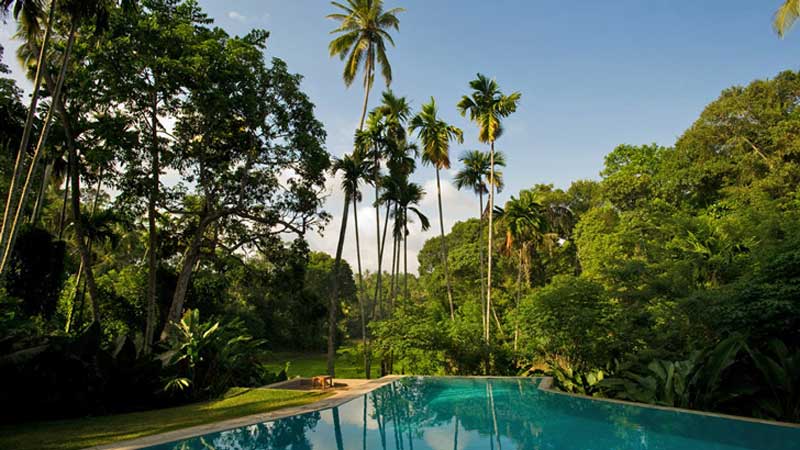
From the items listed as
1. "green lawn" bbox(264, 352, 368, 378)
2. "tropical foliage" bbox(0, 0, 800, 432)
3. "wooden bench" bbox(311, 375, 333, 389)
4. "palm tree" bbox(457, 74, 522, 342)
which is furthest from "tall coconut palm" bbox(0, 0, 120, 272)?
"green lawn" bbox(264, 352, 368, 378)

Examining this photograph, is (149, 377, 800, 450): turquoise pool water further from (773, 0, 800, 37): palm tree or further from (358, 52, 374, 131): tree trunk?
(358, 52, 374, 131): tree trunk

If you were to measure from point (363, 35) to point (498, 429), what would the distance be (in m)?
17.5

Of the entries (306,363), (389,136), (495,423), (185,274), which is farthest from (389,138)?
(306,363)

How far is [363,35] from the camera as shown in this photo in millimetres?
20125

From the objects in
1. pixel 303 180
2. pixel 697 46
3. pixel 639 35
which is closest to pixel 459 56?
pixel 639 35

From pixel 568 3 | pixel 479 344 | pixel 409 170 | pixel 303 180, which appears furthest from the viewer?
pixel 409 170

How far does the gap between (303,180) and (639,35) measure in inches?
502

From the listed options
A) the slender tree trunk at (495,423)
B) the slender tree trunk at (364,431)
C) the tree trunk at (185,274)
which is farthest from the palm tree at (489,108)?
the tree trunk at (185,274)

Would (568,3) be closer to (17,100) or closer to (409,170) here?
(409,170)

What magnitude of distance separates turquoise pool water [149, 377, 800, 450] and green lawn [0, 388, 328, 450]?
3.41 ft

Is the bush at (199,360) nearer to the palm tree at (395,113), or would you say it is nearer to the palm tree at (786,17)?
the palm tree at (395,113)

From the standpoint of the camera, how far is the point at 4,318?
989 cm

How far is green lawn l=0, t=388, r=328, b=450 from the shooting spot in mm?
6906

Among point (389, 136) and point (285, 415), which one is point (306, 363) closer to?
point (389, 136)
